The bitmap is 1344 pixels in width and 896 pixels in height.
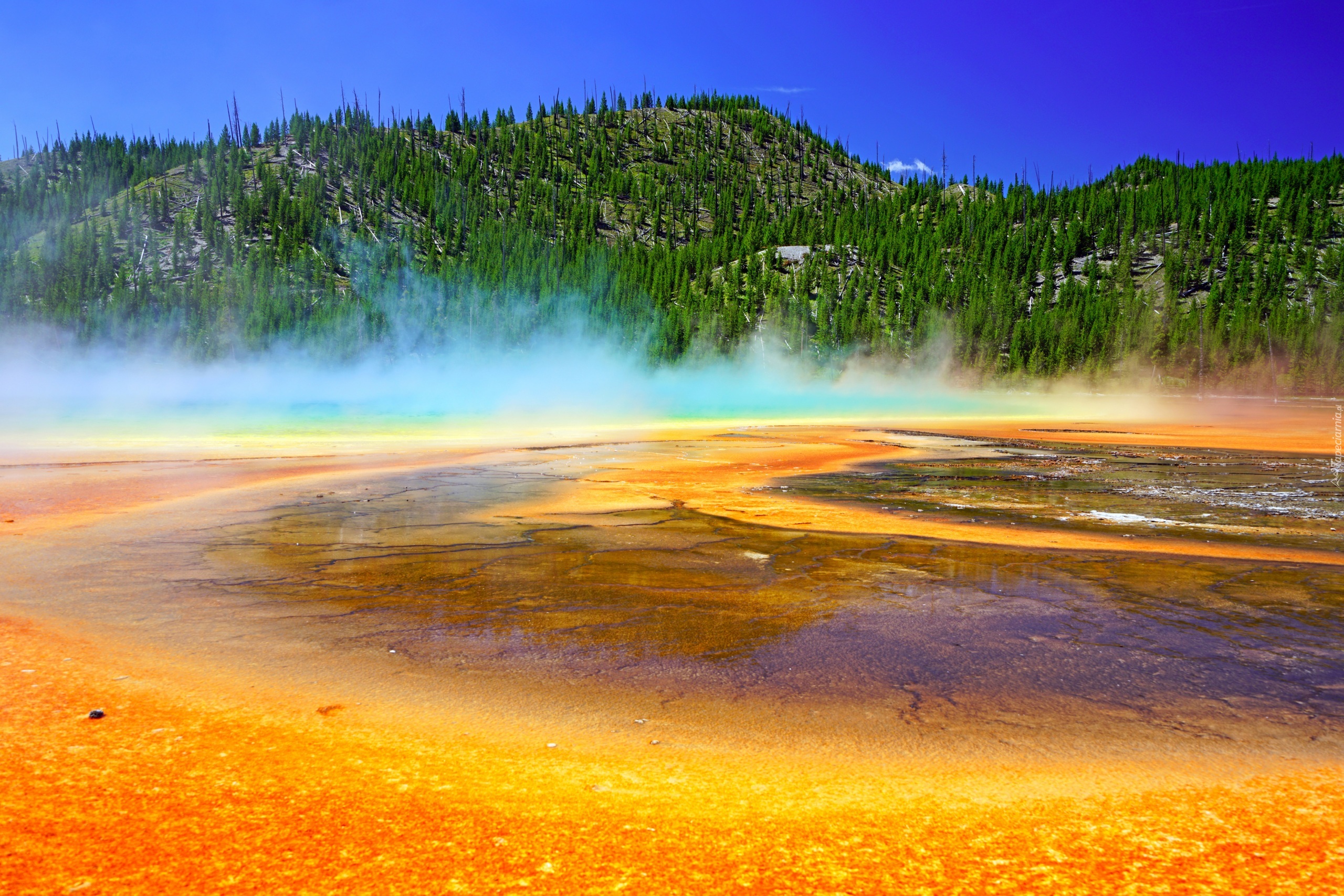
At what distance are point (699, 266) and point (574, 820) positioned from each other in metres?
123

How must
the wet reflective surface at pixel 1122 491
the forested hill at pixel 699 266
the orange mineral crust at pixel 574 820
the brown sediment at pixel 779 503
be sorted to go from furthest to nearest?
the forested hill at pixel 699 266, the wet reflective surface at pixel 1122 491, the brown sediment at pixel 779 503, the orange mineral crust at pixel 574 820

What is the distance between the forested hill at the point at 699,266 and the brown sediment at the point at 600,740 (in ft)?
299

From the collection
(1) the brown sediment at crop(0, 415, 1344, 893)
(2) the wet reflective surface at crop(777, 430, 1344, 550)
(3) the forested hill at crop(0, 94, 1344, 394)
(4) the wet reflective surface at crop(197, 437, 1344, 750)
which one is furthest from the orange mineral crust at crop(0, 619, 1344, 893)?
(3) the forested hill at crop(0, 94, 1344, 394)

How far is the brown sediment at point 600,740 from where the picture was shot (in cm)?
354

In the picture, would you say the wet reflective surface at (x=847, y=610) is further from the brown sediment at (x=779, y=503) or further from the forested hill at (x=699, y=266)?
the forested hill at (x=699, y=266)

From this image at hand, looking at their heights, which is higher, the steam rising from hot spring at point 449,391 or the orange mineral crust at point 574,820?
the steam rising from hot spring at point 449,391

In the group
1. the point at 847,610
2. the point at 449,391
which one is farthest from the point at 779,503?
the point at 449,391

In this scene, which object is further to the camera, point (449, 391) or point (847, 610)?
point (449, 391)

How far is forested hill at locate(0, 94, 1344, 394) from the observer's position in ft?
309

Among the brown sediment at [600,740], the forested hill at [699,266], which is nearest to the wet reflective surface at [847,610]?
the brown sediment at [600,740]

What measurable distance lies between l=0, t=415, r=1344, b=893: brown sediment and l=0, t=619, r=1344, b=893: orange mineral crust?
0.02 m

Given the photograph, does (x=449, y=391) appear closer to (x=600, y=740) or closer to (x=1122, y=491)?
(x=1122, y=491)

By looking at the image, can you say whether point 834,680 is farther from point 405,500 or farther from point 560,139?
point 560,139

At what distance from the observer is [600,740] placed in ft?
15.9
